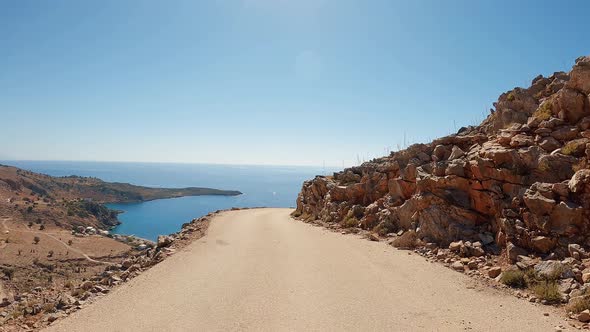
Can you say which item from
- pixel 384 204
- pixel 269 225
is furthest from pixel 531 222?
pixel 269 225

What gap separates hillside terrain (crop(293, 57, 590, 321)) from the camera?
9.29m

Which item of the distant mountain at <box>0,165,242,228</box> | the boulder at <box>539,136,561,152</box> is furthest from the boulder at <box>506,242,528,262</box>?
the distant mountain at <box>0,165,242,228</box>

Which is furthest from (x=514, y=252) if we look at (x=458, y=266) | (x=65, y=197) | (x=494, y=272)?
(x=65, y=197)

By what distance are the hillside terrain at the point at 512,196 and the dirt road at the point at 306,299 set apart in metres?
1.15

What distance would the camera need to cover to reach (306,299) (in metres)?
8.73

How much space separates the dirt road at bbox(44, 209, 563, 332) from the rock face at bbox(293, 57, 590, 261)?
2.30m

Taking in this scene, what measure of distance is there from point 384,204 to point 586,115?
8.74 m

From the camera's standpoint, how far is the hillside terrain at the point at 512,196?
9.29 meters

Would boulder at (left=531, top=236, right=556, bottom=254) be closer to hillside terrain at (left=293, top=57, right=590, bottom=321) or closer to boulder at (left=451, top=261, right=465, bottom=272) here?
hillside terrain at (left=293, top=57, right=590, bottom=321)

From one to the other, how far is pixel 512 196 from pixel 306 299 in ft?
26.2

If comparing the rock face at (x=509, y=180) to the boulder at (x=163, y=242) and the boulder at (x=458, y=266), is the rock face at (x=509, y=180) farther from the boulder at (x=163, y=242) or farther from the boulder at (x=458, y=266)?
the boulder at (x=163, y=242)

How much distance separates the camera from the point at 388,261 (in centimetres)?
1195

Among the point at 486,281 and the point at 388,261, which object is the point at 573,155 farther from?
the point at 388,261

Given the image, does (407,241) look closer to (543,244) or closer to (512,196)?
(512,196)
